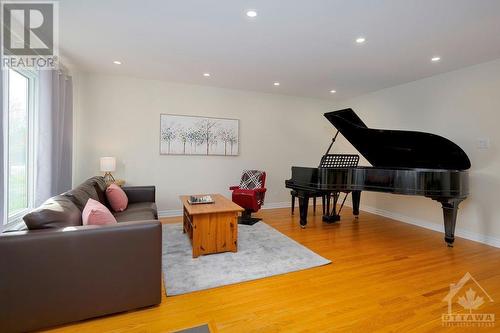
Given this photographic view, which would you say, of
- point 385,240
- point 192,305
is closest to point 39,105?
point 192,305

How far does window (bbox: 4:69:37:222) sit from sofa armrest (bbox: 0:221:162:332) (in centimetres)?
144

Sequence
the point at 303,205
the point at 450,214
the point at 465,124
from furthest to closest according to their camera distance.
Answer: the point at 303,205
the point at 465,124
the point at 450,214

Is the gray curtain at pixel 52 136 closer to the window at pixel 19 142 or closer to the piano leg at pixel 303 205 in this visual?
the window at pixel 19 142

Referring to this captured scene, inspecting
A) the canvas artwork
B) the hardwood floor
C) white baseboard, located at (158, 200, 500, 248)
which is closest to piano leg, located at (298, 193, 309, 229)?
the hardwood floor

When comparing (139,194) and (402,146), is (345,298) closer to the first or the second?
(402,146)

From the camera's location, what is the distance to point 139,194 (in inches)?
150

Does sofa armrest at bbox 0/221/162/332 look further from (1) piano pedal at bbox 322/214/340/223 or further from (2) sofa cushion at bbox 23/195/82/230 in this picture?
(1) piano pedal at bbox 322/214/340/223

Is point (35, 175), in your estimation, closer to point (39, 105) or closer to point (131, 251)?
point (39, 105)

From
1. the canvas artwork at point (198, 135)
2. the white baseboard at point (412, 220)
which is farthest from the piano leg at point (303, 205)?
the canvas artwork at point (198, 135)

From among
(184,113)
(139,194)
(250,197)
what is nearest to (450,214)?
(250,197)

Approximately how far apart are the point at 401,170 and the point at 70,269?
3797 mm

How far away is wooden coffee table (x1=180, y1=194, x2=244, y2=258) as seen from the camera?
2842mm

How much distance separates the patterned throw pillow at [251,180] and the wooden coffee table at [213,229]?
1.69 meters

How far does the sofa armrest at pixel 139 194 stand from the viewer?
12.4 ft
